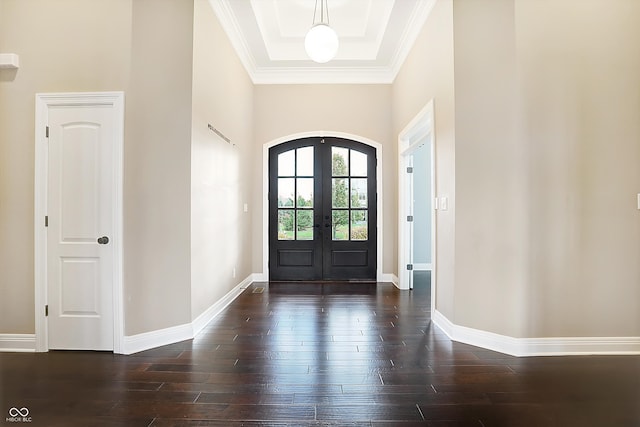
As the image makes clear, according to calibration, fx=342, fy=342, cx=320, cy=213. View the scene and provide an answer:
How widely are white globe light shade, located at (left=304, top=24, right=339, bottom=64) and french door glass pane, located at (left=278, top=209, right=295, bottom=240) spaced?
107 inches

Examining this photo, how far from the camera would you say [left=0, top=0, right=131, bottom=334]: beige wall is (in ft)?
9.43

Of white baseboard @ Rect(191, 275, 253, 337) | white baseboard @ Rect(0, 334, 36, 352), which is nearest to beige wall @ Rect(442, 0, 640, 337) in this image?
white baseboard @ Rect(191, 275, 253, 337)

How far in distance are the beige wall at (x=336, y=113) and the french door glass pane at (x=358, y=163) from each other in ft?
1.01

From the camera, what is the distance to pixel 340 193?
5.80m

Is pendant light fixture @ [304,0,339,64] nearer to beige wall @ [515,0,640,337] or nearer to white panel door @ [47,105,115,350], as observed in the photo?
beige wall @ [515,0,640,337]

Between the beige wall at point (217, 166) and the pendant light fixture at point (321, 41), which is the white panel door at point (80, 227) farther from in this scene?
the pendant light fixture at point (321, 41)

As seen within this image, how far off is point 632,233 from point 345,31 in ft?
13.7

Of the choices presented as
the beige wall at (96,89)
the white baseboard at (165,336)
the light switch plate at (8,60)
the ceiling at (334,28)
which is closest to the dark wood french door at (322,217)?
the ceiling at (334,28)

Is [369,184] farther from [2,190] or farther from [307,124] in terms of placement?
[2,190]

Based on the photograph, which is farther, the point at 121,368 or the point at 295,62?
the point at 295,62

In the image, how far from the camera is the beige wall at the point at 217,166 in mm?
3260

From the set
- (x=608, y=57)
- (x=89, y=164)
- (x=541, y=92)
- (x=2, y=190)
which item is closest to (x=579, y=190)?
(x=541, y=92)

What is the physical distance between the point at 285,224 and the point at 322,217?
64 centimetres

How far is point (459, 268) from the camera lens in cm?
310
